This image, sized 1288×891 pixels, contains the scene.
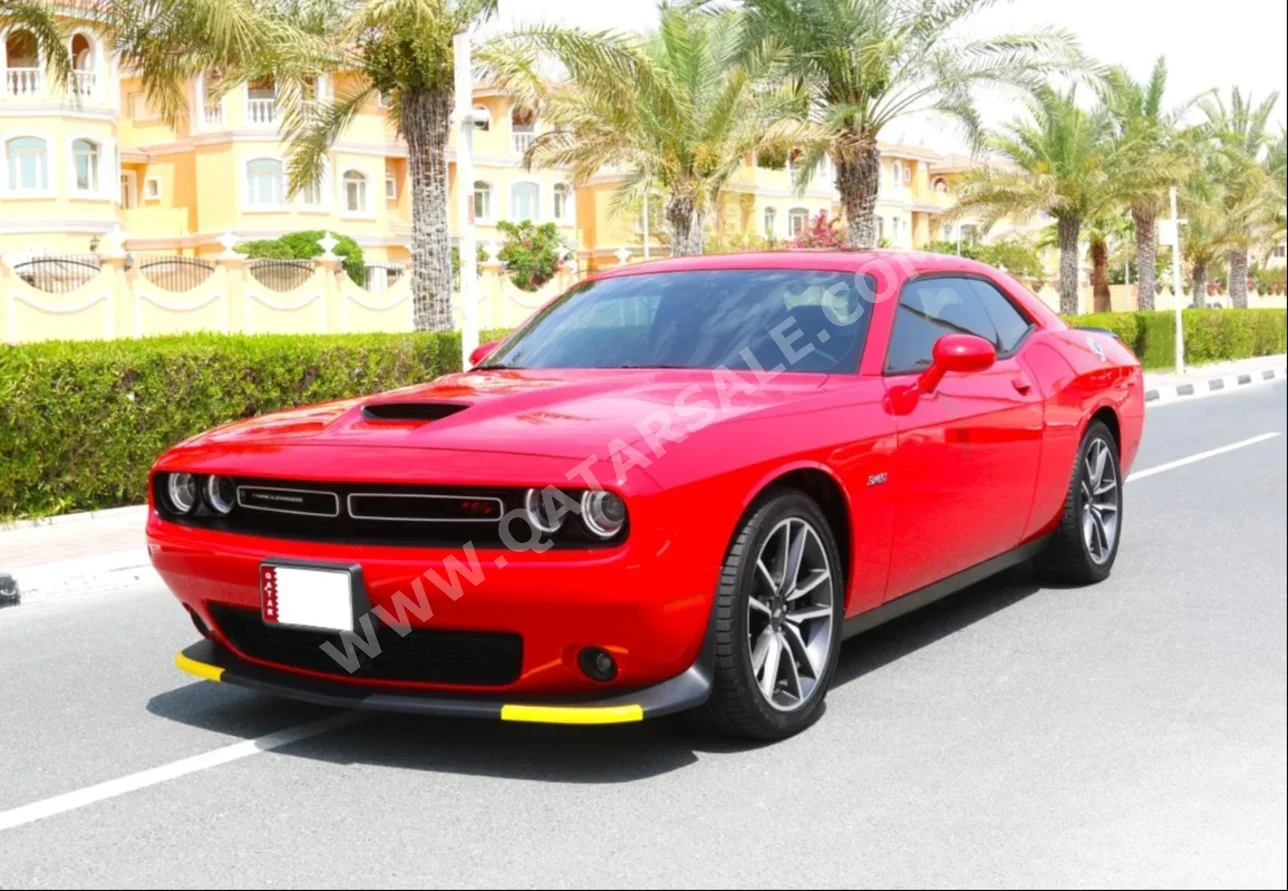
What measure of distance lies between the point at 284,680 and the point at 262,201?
49.9 metres

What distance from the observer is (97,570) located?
26.7 feet

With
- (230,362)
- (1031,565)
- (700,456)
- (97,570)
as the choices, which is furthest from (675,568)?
(230,362)

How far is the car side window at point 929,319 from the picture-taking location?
5441 millimetres

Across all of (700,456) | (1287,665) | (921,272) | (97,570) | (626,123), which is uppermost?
(626,123)

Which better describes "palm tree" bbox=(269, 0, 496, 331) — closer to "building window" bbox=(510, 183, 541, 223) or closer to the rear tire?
the rear tire

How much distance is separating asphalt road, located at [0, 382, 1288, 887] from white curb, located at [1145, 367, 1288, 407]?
18.1 meters

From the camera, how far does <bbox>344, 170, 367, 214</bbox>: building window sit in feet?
180

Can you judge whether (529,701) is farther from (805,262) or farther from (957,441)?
(805,262)

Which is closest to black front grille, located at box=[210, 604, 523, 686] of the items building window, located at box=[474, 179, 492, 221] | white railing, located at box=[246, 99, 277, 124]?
→ white railing, located at box=[246, 99, 277, 124]

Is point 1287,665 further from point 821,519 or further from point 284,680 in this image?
point 284,680

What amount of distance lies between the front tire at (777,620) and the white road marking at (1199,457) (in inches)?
279

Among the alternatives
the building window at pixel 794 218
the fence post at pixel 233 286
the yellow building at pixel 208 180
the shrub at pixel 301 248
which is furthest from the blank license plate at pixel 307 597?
the building window at pixel 794 218

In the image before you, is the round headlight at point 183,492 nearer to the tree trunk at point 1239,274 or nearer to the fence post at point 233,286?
the fence post at point 233,286

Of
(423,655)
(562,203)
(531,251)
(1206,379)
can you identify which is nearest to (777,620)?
(423,655)
